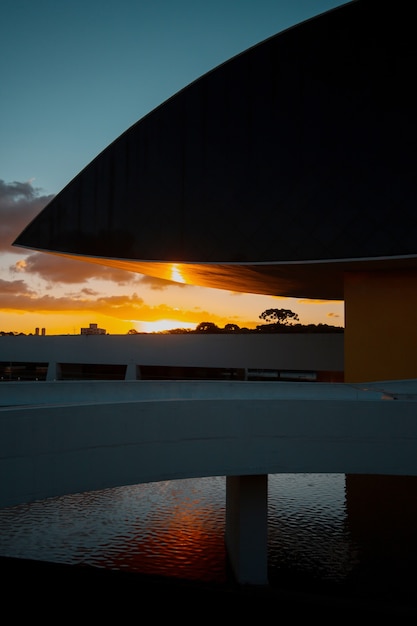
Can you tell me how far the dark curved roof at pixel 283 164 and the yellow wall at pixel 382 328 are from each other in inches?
36.4

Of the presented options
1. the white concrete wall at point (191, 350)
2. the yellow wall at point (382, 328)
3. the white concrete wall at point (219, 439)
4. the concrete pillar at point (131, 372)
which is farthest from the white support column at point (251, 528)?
the concrete pillar at point (131, 372)

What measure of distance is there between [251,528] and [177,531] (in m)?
5.88

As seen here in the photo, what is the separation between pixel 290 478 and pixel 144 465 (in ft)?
53.0

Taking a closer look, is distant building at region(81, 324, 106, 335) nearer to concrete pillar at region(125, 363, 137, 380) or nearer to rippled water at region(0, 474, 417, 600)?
concrete pillar at region(125, 363, 137, 380)

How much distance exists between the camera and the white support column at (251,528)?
1160 cm

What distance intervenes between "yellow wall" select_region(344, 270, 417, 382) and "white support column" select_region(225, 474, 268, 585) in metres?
8.25

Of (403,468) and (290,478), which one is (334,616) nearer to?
(403,468)

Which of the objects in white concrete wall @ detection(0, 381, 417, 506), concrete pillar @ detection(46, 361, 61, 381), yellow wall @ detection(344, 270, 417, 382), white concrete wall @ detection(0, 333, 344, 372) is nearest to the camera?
white concrete wall @ detection(0, 381, 417, 506)

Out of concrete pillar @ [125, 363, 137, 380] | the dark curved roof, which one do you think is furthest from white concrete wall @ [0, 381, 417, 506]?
concrete pillar @ [125, 363, 137, 380]

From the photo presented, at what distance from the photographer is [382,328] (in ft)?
61.1

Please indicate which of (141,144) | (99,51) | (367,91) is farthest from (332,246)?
(99,51)

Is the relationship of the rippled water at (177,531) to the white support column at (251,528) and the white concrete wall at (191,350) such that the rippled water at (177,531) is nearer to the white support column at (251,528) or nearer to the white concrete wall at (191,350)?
the white support column at (251,528)

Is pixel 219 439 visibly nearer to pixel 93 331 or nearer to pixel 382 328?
pixel 382 328

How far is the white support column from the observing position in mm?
11602
